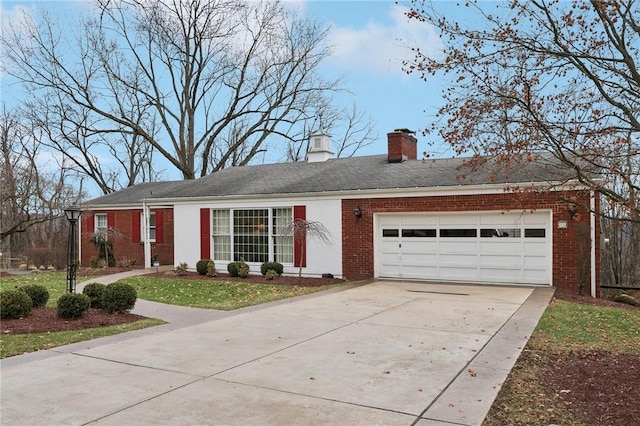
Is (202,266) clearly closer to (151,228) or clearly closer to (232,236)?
(232,236)

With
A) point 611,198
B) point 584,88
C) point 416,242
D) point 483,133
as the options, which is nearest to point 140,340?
point 483,133

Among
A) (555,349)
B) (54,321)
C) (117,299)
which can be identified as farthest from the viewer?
(117,299)

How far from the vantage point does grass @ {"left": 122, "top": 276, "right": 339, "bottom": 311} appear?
11.0 metres

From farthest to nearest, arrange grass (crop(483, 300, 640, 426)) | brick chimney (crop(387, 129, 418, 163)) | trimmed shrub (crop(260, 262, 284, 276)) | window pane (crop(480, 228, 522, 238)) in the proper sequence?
1. brick chimney (crop(387, 129, 418, 163))
2. trimmed shrub (crop(260, 262, 284, 276))
3. window pane (crop(480, 228, 522, 238))
4. grass (crop(483, 300, 640, 426))

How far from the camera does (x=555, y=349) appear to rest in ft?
21.1

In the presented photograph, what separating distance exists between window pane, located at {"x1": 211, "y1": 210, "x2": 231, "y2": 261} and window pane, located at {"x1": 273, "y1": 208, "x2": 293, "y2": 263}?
76.0 inches

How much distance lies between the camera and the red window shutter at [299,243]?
15.7 meters

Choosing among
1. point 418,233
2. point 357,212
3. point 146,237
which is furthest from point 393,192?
point 146,237

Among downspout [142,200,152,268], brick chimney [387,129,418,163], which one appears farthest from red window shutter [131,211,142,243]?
brick chimney [387,129,418,163]

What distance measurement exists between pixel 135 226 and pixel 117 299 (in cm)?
1323

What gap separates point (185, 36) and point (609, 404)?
1221 inches

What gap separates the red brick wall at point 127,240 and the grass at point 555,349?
1592cm

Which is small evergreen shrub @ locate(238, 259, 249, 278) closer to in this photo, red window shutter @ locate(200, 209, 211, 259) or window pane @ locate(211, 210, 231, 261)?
window pane @ locate(211, 210, 231, 261)

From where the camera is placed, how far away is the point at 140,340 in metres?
7.05
